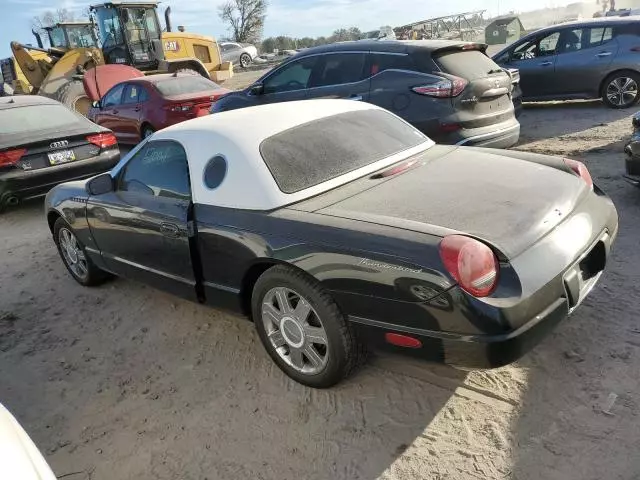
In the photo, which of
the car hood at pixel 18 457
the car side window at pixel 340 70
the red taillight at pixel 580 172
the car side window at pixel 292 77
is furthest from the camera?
the car side window at pixel 292 77

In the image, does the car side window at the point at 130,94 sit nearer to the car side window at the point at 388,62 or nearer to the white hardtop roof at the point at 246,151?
the car side window at the point at 388,62

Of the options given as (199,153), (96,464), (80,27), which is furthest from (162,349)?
(80,27)

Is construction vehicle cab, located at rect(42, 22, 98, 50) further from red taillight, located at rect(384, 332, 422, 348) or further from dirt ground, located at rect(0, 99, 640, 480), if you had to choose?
red taillight, located at rect(384, 332, 422, 348)

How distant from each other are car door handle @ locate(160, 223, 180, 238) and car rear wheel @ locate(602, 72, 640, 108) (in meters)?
8.92

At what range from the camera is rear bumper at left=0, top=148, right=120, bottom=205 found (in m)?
6.62

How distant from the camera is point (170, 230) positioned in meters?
3.47

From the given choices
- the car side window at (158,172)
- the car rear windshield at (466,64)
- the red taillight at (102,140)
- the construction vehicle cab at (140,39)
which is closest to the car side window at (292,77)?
the car rear windshield at (466,64)

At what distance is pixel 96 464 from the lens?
2.71 m

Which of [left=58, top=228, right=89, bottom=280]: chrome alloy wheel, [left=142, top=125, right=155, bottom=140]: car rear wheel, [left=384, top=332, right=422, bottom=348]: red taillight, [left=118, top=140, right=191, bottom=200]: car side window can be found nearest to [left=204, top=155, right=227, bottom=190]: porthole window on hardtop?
[left=118, top=140, right=191, bottom=200]: car side window

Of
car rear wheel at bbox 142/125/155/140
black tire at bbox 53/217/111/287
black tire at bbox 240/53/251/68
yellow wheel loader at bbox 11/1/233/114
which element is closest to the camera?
black tire at bbox 53/217/111/287

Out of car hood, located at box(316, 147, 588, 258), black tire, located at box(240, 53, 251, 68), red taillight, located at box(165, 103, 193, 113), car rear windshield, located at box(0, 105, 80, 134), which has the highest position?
car hood, located at box(316, 147, 588, 258)

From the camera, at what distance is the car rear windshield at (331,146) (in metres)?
3.16

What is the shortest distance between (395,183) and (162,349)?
1.91m

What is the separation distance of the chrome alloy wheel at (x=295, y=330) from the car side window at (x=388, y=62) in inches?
160
